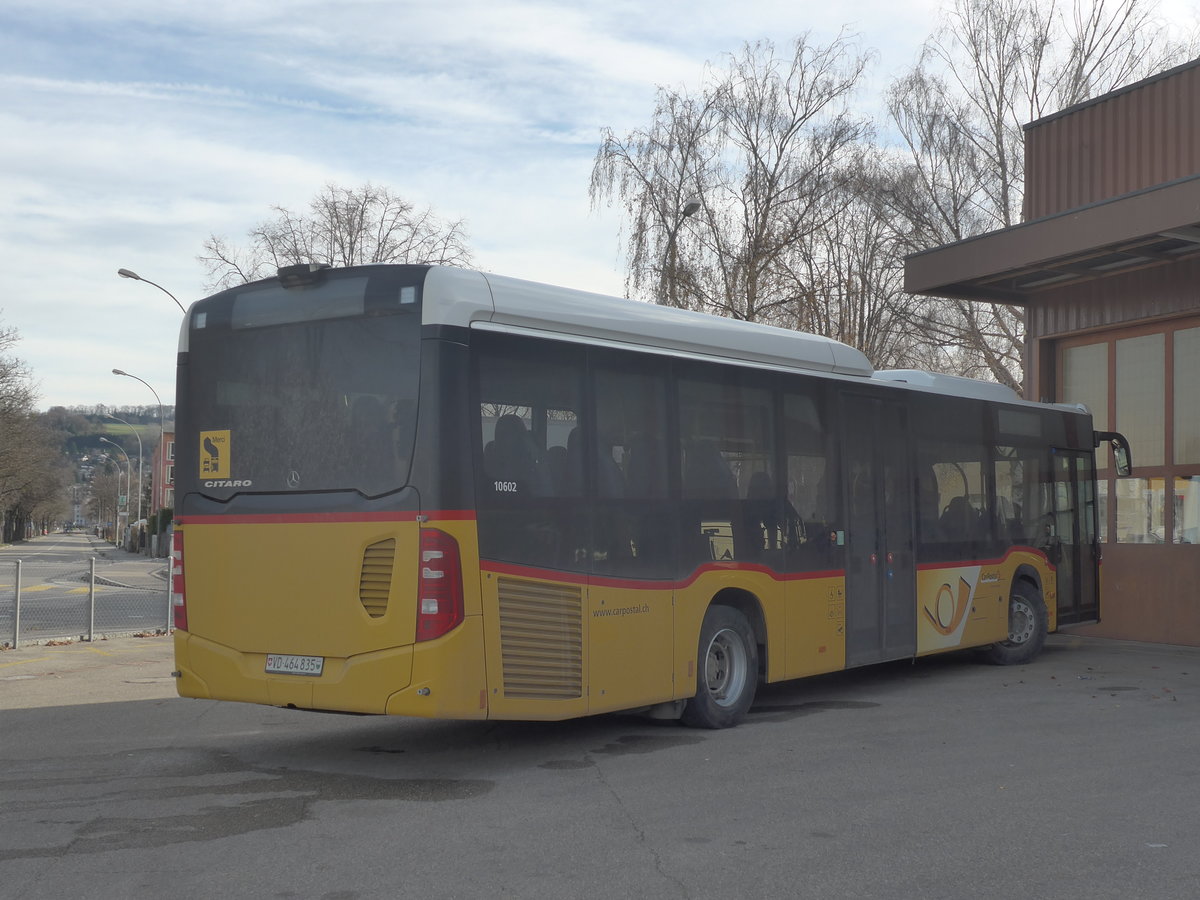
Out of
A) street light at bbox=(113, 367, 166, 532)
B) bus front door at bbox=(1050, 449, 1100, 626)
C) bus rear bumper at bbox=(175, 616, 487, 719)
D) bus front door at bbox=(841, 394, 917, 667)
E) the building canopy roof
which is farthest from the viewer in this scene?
street light at bbox=(113, 367, 166, 532)

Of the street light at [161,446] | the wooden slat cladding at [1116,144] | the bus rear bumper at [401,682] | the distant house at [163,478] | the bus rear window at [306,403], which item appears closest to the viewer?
the bus rear bumper at [401,682]

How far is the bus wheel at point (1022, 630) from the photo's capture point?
14008mm

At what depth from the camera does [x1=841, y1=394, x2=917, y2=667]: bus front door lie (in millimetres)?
11320

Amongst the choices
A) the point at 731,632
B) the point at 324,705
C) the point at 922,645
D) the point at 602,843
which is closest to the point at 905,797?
the point at 602,843

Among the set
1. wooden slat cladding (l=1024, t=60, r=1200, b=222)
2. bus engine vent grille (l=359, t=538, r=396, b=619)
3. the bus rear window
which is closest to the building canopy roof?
wooden slat cladding (l=1024, t=60, r=1200, b=222)

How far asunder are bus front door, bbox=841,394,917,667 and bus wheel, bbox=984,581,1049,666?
2.36m

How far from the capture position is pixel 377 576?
7.77m

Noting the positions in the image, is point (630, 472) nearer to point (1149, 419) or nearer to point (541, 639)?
point (541, 639)

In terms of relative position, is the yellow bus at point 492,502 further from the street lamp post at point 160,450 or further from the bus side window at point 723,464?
the street lamp post at point 160,450

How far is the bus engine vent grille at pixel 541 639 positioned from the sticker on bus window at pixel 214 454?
2.15 meters

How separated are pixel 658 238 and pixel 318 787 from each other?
21.0 metres

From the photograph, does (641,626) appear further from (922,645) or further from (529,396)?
(922,645)

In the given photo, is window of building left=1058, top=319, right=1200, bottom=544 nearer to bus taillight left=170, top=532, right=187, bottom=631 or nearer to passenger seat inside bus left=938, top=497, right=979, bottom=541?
passenger seat inside bus left=938, top=497, right=979, bottom=541

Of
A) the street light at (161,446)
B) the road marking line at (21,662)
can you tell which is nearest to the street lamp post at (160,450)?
the street light at (161,446)
